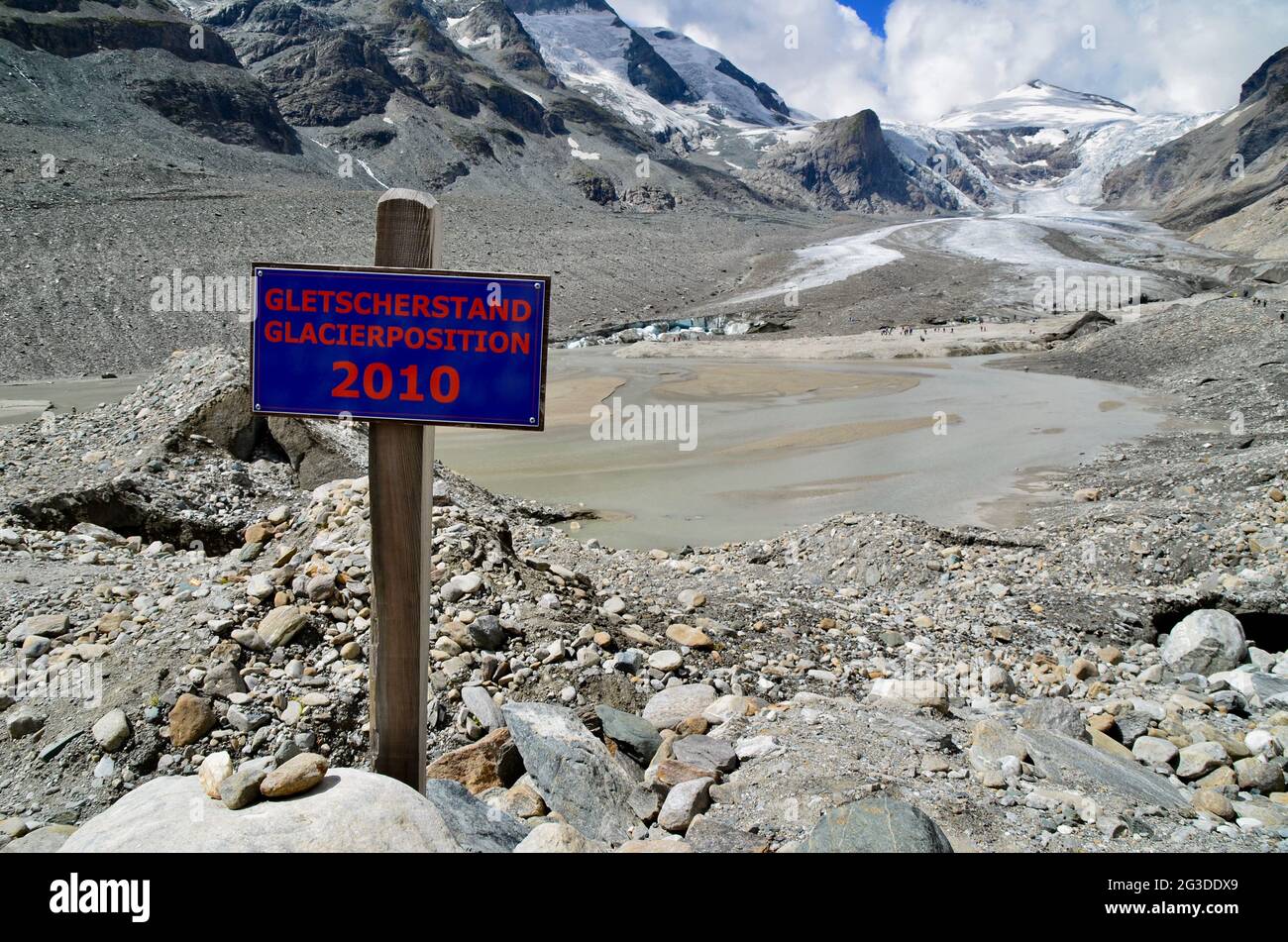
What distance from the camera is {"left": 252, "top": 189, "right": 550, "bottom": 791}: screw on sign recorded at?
2.89 metres

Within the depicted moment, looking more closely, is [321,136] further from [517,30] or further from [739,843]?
[739,843]

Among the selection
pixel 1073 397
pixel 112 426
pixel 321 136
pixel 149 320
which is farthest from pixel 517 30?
pixel 112 426

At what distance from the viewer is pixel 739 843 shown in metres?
3.31

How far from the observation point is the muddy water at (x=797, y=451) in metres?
13.4

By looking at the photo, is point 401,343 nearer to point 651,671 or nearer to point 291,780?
point 291,780

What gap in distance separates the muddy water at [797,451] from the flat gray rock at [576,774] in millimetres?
7449

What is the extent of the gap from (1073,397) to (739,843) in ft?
83.0

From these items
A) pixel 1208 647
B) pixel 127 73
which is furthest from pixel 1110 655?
pixel 127 73

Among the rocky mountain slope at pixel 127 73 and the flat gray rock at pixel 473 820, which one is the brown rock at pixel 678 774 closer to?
the flat gray rock at pixel 473 820

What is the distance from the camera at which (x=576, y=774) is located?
383 centimetres

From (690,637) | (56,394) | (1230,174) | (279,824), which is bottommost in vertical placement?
(690,637)

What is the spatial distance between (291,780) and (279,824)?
0.54ft

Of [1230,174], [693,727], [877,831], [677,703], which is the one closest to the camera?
[877,831]

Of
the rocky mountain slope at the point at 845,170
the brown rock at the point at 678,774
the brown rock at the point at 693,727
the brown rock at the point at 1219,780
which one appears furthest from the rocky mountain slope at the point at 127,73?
the rocky mountain slope at the point at 845,170
